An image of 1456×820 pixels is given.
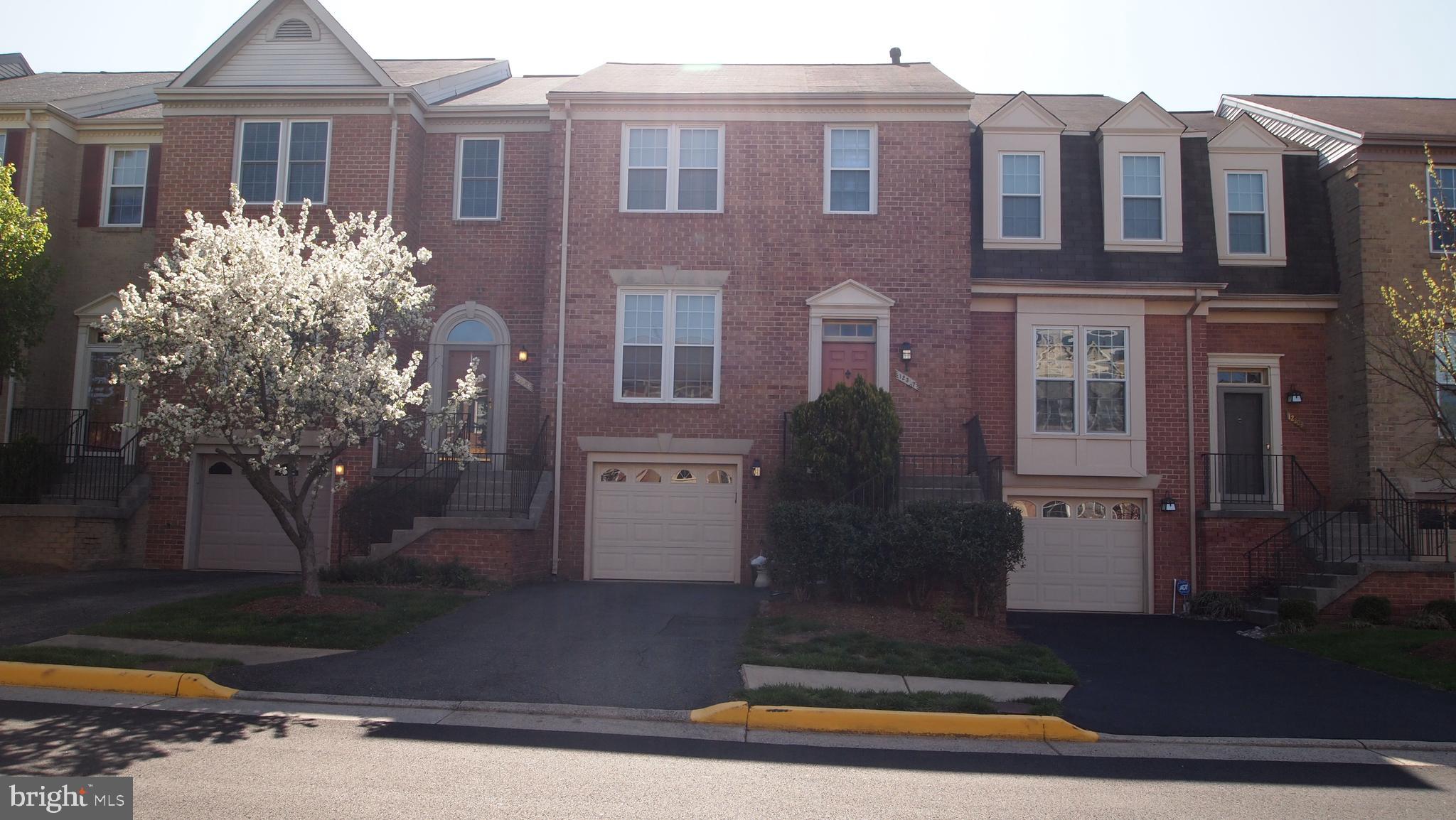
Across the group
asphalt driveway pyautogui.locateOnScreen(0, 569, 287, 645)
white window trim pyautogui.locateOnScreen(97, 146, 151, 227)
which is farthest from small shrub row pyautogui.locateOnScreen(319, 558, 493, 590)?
white window trim pyautogui.locateOnScreen(97, 146, 151, 227)

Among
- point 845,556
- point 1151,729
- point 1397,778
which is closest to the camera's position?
point 1397,778

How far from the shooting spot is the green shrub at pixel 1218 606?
48.6 ft

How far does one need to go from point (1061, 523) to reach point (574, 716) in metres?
10.2

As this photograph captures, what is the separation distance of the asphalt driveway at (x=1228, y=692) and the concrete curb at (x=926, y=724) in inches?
18.2

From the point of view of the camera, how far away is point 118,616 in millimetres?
11367

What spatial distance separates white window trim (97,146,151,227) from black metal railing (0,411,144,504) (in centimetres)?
365

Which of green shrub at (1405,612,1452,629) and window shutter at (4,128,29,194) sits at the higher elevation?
window shutter at (4,128,29,194)

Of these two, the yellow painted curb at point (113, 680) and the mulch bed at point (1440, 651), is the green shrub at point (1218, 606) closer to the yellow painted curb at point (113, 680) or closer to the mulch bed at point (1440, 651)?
the mulch bed at point (1440, 651)

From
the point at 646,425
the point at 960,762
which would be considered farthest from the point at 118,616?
the point at 960,762

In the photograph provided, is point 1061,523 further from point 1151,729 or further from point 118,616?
point 118,616

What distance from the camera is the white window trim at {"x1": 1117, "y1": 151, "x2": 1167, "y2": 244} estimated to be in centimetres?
1639

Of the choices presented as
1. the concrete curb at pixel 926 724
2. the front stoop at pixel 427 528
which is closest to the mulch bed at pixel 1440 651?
the concrete curb at pixel 926 724

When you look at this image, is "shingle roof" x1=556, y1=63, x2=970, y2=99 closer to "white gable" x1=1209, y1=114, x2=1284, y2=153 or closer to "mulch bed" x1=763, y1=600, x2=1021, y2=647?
"white gable" x1=1209, y1=114, x2=1284, y2=153

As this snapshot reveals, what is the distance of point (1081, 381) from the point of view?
15867mm
